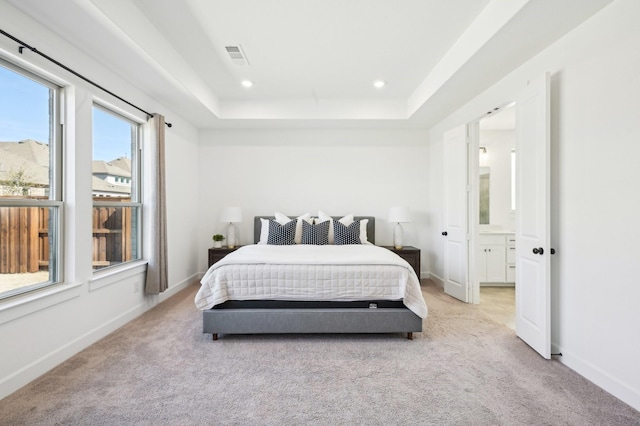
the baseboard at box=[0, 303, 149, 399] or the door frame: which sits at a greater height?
the door frame

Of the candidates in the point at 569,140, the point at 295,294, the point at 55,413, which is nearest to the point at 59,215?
the point at 55,413

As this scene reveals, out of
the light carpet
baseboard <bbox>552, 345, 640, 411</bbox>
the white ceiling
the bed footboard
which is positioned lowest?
the light carpet

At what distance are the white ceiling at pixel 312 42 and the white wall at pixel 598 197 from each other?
0.82 ft

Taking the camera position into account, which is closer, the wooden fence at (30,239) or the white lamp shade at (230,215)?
the wooden fence at (30,239)

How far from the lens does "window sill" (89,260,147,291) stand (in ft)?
8.93

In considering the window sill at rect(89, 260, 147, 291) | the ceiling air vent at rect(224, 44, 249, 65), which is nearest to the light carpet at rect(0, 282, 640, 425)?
the window sill at rect(89, 260, 147, 291)

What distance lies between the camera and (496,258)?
444 centimetres

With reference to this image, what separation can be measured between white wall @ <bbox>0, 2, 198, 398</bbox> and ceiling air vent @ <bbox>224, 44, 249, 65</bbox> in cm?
116

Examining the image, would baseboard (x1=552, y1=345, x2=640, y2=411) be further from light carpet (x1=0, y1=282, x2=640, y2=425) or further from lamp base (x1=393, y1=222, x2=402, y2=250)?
lamp base (x1=393, y1=222, x2=402, y2=250)

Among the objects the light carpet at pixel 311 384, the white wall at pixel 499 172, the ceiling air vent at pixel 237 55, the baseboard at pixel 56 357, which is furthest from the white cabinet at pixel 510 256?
the baseboard at pixel 56 357

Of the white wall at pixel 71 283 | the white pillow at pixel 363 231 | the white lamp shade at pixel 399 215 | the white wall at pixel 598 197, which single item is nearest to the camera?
the white wall at pixel 598 197

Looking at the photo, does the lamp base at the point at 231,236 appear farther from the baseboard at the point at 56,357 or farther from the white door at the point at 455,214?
the white door at the point at 455,214

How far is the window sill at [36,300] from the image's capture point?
6.33 feet

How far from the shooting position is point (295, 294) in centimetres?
271
